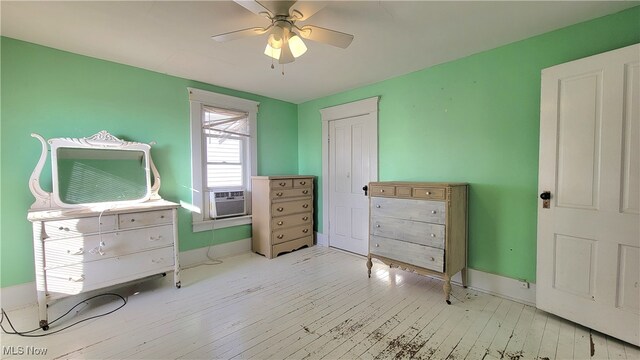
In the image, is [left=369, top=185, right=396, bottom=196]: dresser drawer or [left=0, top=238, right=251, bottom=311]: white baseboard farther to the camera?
[left=369, top=185, right=396, bottom=196]: dresser drawer

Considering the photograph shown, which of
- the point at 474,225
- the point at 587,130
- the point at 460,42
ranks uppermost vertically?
the point at 460,42

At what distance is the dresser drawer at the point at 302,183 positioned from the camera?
3.79 meters

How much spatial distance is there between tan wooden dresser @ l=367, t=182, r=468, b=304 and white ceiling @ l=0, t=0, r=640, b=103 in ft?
4.25

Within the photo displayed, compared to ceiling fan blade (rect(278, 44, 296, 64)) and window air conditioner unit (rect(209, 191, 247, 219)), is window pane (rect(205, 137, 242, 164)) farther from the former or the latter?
ceiling fan blade (rect(278, 44, 296, 64))

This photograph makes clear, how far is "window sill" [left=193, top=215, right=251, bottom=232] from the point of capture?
3.32 m

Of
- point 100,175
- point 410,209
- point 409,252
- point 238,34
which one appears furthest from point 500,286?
point 100,175

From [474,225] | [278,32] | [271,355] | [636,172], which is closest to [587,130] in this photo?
[636,172]

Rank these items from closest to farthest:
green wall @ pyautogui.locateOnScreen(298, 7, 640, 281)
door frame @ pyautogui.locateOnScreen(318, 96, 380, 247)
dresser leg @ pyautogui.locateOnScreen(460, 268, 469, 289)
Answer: green wall @ pyautogui.locateOnScreen(298, 7, 640, 281)
dresser leg @ pyautogui.locateOnScreen(460, 268, 469, 289)
door frame @ pyautogui.locateOnScreen(318, 96, 380, 247)

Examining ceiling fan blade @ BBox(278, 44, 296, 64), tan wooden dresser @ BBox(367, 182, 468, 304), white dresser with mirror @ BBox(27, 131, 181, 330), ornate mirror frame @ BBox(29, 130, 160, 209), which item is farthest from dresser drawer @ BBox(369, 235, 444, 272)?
ornate mirror frame @ BBox(29, 130, 160, 209)

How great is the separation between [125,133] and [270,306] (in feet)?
7.76

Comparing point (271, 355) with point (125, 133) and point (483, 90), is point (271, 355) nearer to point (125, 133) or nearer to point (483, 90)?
point (125, 133)

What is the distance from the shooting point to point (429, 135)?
9.53 ft

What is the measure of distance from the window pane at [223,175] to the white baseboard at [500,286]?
3022 millimetres

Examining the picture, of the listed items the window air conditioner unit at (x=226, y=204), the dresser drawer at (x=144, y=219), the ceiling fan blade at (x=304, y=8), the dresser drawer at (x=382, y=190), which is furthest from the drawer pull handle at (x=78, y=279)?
the dresser drawer at (x=382, y=190)
